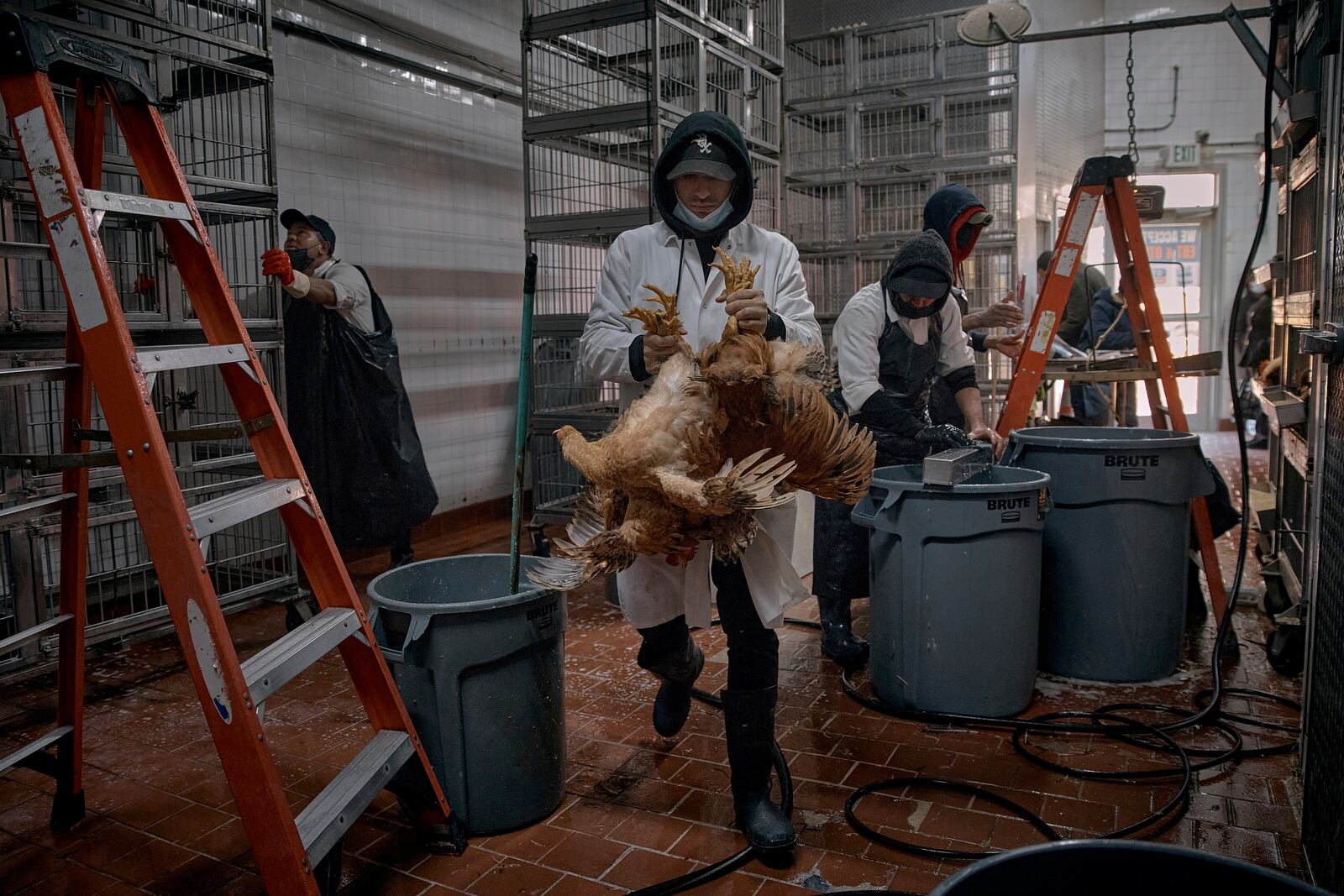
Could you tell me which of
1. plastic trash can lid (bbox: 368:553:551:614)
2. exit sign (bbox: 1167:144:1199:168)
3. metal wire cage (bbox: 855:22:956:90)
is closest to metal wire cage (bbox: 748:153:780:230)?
metal wire cage (bbox: 855:22:956:90)

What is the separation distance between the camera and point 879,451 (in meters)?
3.67

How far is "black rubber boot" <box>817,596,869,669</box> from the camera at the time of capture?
147 inches

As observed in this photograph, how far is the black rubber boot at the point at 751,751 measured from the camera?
2.39 meters

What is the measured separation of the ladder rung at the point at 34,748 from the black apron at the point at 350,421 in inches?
74.7

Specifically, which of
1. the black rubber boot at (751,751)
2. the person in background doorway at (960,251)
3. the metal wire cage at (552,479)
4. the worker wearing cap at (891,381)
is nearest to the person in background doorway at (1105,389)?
the person in background doorway at (960,251)

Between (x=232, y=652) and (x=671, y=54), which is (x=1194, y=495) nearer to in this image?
(x=232, y=652)

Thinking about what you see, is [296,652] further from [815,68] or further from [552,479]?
[815,68]

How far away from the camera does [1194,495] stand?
3.38m

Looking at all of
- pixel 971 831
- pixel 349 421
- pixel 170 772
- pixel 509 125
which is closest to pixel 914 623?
pixel 971 831

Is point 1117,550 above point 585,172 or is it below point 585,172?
below

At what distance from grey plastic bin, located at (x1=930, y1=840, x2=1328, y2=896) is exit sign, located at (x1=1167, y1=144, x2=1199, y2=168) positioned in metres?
11.9

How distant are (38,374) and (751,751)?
1961 millimetres

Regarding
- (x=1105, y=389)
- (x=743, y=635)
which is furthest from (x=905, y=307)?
(x=1105, y=389)

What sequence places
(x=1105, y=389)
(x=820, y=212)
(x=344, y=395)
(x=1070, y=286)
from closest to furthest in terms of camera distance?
(x=1070, y=286), (x=344, y=395), (x=820, y=212), (x=1105, y=389)
